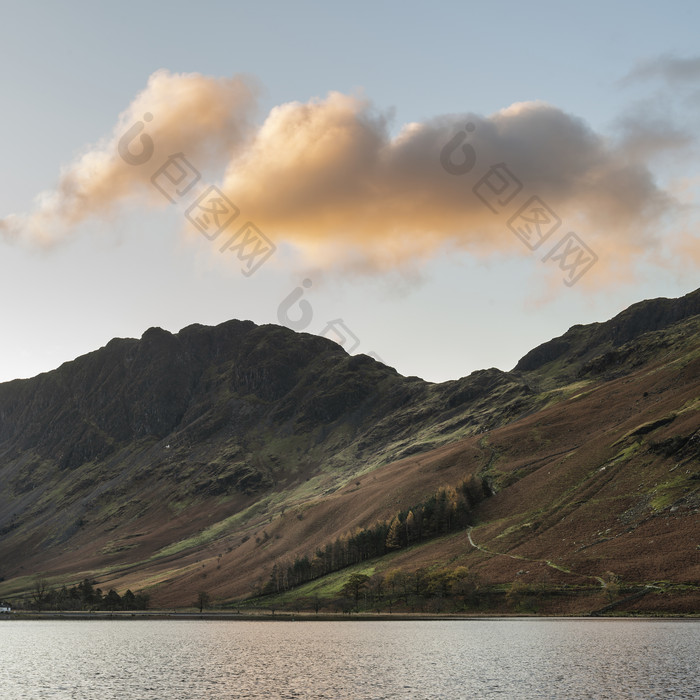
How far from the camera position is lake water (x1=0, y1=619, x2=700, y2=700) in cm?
6869

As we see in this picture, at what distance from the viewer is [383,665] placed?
295ft

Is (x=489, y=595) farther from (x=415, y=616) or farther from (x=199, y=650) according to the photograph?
(x=199, y=650)

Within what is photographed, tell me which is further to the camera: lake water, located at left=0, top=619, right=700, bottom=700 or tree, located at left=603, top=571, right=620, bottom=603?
tree, located at left=603, top=571, right=620, bottom=603

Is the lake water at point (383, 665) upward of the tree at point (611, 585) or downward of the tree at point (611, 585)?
upward

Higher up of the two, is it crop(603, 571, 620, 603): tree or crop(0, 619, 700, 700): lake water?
crop(0, 619, 700, 700): lake water

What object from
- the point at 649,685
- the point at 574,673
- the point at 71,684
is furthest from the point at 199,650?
the point at 649,685

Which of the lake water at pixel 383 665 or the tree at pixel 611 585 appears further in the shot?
the tree at pixel 611 585

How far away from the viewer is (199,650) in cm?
11738

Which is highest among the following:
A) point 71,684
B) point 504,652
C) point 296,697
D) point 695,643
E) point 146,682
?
point 71,684

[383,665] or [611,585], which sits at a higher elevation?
[383,665]

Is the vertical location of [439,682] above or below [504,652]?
above

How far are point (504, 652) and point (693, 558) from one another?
9272 centimetres

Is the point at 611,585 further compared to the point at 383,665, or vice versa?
the point at 611,585

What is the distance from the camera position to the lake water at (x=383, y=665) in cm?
6869
